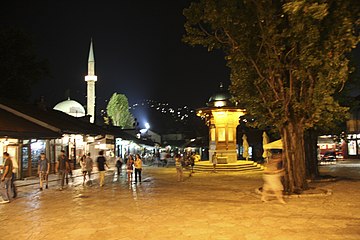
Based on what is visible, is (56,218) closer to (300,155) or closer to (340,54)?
(300,155)

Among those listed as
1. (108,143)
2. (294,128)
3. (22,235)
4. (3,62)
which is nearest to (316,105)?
(294,128)

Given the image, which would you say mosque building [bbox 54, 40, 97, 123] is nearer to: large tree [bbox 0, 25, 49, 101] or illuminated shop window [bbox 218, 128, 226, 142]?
large tree [bbox 0, 25, 49, 101]

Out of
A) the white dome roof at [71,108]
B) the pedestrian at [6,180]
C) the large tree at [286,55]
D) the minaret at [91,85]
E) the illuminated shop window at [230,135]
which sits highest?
the minaret at [91,85]

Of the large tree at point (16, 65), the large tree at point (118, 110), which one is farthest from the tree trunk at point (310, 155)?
the large tree at point (118, 110)

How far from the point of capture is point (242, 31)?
555 inches

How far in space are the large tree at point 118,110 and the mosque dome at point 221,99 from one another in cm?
3161

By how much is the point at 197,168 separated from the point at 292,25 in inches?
711

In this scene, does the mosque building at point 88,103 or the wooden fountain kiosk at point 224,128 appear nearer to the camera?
the wooden fountain kiosk at point 224,128

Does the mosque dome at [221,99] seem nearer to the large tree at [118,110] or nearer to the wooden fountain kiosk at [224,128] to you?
the wooden fountain kiosk at [224,128]

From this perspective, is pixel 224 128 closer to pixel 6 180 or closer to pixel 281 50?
pixel 281 50

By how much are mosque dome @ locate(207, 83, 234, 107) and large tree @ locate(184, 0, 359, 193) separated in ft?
52.1

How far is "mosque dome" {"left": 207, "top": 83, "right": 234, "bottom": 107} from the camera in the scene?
3169 centimetres

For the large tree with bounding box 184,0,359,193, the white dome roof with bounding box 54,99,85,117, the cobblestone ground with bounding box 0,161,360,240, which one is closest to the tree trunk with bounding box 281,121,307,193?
the large tree with bounding box 184,0,359,193

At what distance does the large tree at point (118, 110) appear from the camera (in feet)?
202
